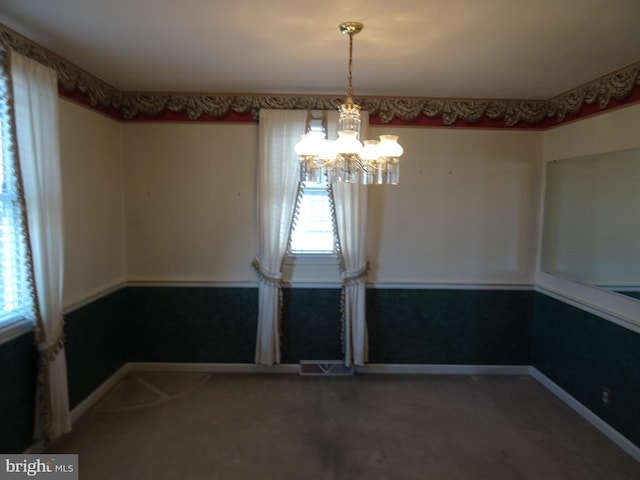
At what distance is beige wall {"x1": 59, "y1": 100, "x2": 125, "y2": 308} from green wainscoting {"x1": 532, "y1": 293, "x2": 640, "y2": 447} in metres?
3.89

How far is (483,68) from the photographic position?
271 cm

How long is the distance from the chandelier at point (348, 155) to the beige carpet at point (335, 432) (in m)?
1.79

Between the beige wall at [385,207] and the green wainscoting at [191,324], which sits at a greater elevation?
the beige wall at [385,207]

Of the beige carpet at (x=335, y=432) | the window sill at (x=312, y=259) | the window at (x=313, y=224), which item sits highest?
the window at (x=313, y=224)

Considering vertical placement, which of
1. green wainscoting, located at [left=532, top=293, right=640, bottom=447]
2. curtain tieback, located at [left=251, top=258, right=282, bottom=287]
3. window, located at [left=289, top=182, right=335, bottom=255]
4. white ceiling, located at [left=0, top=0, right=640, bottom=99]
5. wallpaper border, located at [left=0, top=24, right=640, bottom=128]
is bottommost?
green wainscoting, located at [left=532, top=293, right=640, bottom=447]

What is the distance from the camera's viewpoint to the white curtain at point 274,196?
343cm

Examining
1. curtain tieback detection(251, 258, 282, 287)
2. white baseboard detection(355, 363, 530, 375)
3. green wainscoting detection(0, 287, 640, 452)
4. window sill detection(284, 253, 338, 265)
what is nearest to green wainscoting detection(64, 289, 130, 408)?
green wainscoting detection(0, 287, 640, 452)

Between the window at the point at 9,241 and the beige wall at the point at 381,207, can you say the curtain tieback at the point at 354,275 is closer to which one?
the beige wall at the point at 381,207

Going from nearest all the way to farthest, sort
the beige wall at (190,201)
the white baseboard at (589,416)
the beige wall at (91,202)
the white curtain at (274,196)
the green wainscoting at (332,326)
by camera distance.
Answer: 1. the white baseboard at (589,416)
2. the beige wall at (91,202)
3. the white curtain at (274,196)
4. the beige wall at (190,201)
5. the green wainscoting at (332,326)

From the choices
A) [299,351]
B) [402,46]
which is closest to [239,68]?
[402,46]

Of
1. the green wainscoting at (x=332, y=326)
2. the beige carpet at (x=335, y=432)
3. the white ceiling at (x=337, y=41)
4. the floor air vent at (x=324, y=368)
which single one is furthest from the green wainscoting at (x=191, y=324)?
the white ceiling at (x=337, y=41)

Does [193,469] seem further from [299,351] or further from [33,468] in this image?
[299,351]

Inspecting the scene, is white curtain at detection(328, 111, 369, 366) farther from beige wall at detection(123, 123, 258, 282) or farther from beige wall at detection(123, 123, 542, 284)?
beige wall at detection(123, 123, 258, 282)

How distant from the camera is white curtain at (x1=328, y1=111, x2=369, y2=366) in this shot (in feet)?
11.4
